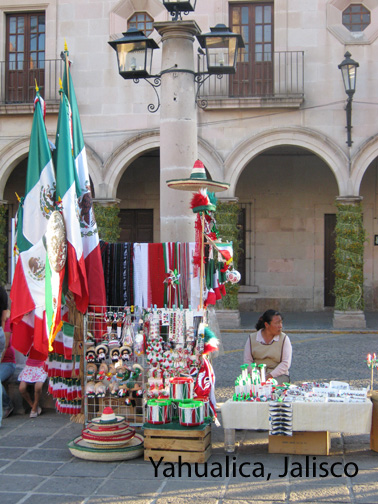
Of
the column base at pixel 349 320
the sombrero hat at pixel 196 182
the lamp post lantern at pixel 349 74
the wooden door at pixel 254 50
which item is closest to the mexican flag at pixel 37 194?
the sombrero hat at pixel 196 182

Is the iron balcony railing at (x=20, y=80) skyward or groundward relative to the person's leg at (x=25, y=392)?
skyward

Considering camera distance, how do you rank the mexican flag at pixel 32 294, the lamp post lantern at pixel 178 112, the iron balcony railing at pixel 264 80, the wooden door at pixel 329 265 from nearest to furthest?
the mexican flag at pixel 32 294 → the lamp post lantern at pixel 178 112 → the iron balcony railing at pixel 264 80 → the wooden door at pixel 329 265

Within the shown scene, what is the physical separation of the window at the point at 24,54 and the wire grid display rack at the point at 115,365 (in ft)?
37.4

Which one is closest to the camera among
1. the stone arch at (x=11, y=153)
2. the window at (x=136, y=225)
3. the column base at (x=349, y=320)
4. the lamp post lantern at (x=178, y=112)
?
the lamp post lantern at (x=178, y=112)

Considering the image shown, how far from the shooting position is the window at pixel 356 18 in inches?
663

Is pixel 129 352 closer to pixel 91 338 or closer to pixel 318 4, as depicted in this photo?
pixel 91 338

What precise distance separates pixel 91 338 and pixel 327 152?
10263 mm

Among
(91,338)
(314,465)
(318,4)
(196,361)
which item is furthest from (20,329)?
(318,4)

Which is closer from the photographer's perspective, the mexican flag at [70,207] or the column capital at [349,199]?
the mexican flag at [70,207]

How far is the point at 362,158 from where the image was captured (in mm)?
16297

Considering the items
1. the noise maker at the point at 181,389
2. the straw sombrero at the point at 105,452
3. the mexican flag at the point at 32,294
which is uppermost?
the mexican flag at the point at 32,294

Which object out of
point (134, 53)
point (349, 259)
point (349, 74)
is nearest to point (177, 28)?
point (134, 53)

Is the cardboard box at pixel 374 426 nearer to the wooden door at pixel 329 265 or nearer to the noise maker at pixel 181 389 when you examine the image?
the noise maker at pixel 181 389

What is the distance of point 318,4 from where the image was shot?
16.5m
